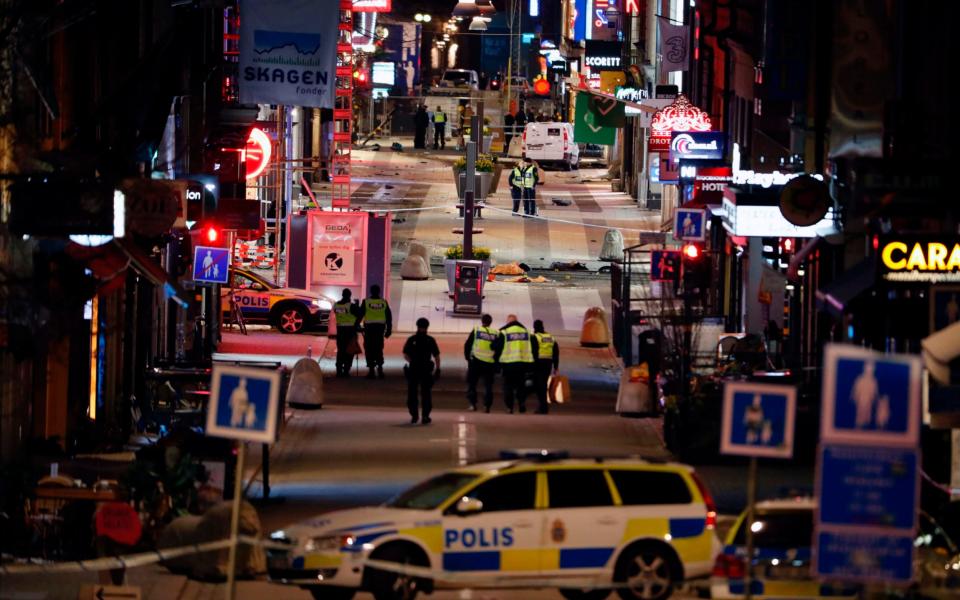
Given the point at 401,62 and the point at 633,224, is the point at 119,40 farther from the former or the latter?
the point at 401,62

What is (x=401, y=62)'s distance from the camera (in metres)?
97.6

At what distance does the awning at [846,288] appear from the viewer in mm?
22641

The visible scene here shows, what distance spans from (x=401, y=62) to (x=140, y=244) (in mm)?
74880

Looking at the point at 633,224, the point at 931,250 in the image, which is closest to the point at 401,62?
the point at 633,224

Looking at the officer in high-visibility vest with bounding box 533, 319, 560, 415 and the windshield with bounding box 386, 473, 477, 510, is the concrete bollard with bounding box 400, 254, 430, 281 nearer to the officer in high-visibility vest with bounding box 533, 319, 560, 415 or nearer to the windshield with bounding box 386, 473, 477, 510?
the officer in high-visibility vest with bounding box 533, 319, 560, 415

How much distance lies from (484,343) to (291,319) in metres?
11.0

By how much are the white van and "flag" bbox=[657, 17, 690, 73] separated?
21.5m

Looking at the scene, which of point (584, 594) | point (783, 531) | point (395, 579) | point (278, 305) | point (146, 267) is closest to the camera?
point (783, 531)

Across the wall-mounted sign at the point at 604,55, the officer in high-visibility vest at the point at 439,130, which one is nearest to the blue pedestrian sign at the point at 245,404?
the wall-mounted sign at the point at 604,55

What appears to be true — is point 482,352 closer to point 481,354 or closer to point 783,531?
point 481,354

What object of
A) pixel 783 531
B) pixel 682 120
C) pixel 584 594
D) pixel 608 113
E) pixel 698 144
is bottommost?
pixel 584 594

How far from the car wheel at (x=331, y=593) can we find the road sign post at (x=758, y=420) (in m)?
4.71

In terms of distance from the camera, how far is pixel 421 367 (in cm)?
2620

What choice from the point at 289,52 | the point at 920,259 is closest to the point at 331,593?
the point at 920,259
